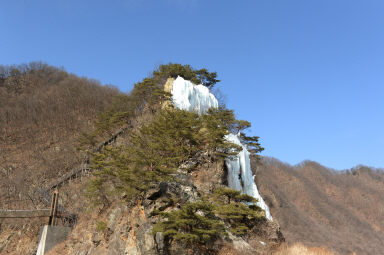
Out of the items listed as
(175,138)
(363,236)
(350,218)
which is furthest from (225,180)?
(350,218)

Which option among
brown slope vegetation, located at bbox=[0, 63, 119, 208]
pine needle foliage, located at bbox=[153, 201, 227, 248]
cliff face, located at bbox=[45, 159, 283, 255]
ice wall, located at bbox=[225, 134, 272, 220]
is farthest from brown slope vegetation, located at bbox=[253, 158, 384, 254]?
pine needle foliage, located at bbox=[153, 201, 227, 248]

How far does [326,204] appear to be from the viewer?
71.5m

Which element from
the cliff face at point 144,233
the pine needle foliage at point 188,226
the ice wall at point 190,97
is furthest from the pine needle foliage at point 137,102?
the pine needle foliage at point 188,226

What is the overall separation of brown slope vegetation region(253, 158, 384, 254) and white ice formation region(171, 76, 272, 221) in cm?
1165

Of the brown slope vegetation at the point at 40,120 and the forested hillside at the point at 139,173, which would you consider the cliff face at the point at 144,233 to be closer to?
the forested hillside at the point at 139,173

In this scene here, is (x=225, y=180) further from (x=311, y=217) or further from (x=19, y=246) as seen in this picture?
(x=311, y=217)

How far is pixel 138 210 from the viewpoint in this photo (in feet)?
37.1

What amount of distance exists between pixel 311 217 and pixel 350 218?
1243 cm

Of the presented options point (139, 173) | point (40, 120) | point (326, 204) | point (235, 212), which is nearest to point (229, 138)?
point (235, 212)

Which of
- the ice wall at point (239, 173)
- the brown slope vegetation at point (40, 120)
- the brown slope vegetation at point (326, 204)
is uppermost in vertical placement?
the brown slope vegetation at point (40, 120)

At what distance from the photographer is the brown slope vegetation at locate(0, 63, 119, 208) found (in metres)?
25.0

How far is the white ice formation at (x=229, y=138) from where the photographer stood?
18469 millimetres

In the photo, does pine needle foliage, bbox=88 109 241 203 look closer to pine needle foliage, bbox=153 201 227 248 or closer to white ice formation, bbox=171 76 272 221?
white ice formation, bbox=171 76 272 221

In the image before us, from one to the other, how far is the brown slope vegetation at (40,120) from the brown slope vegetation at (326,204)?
23.6 metres
